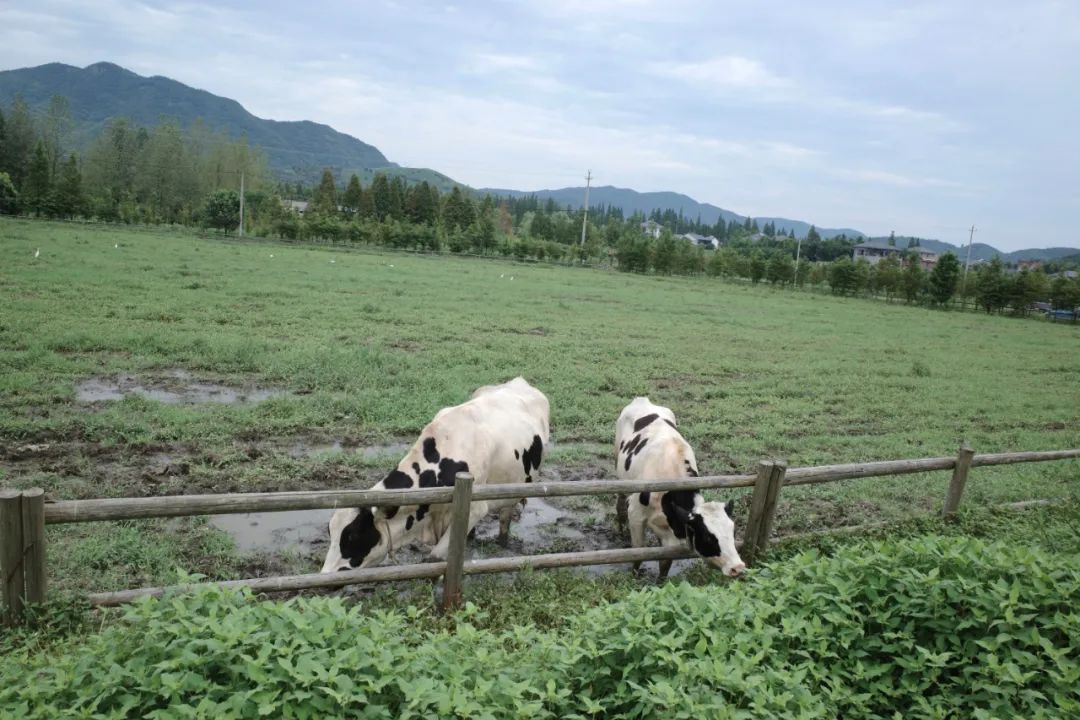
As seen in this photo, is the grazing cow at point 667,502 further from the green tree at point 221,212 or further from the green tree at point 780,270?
the green tree at point 221,212

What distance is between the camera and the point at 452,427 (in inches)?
268

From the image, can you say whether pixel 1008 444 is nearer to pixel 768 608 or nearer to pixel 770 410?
pixel 770 410

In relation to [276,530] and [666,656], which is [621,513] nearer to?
[276,530]

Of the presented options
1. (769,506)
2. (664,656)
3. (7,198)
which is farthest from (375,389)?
(7,198)

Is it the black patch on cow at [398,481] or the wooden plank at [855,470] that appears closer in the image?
the black patch on cow at [398,481]

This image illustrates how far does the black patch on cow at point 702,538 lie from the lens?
6.28 metres

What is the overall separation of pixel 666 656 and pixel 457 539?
2349mm

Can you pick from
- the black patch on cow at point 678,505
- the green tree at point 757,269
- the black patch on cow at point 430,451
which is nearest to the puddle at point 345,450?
the black patch on cow at point 430,451

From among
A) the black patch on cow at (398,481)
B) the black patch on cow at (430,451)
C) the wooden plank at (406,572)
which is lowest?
the wooden plank at (406,572)

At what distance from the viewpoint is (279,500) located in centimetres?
485

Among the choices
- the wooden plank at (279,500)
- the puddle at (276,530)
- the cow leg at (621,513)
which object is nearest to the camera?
the wooden plank at (279,500)

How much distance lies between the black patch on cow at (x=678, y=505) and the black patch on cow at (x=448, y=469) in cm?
193

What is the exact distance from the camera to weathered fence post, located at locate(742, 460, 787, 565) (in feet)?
21.3

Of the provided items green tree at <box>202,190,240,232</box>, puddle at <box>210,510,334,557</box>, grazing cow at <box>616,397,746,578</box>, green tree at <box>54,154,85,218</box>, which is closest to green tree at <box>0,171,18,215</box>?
green tree at <box>54,154,85,218</box>
